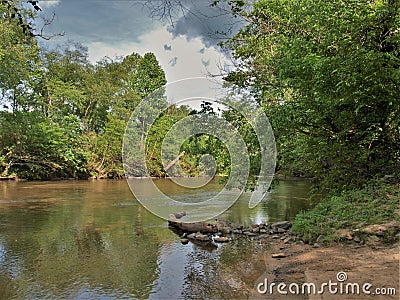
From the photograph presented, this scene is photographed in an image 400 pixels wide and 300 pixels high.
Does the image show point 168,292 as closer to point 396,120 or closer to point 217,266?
point 217,266

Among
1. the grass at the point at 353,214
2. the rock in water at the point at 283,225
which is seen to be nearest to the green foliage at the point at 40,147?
→ the rock in water at the point at 283,225

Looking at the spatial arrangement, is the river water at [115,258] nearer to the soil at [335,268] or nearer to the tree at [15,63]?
the soil at [335,268]

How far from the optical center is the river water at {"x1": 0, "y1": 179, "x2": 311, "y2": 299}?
549 centimetres

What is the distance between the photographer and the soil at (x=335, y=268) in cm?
407

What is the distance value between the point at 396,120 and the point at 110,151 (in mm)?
25465

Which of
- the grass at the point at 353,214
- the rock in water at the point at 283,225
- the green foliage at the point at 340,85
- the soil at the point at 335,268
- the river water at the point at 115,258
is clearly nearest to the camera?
the soil at the point at 335,268

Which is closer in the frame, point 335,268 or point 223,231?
point 335,268

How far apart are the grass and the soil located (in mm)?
392

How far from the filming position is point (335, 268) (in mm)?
5059

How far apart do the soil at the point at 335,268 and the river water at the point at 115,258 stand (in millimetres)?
383

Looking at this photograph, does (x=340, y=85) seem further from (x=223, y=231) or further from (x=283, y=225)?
(x=223, y=231)

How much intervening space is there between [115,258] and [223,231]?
9.45 feet

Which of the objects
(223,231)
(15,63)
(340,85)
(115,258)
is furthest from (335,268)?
(15,63)

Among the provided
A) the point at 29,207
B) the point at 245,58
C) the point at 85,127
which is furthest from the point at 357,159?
the point at 85,127
